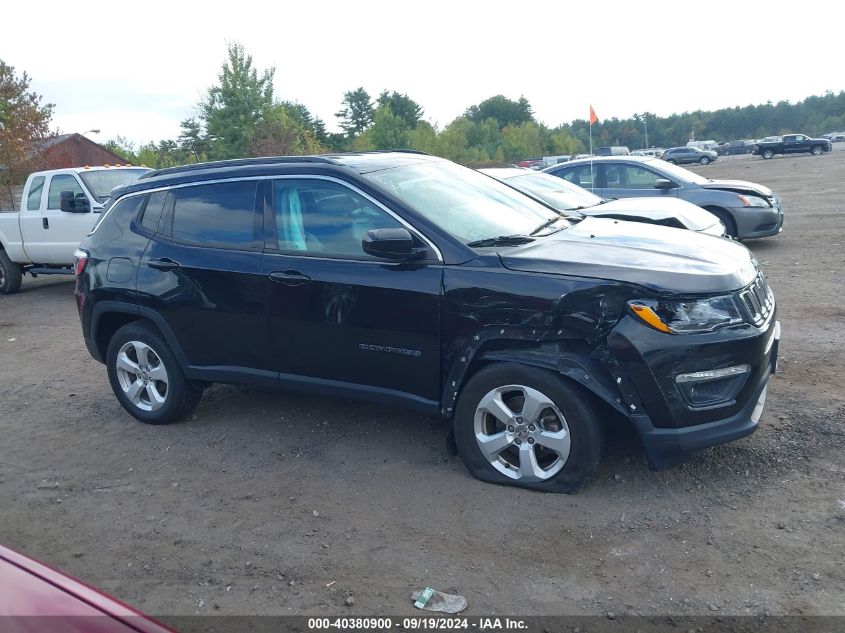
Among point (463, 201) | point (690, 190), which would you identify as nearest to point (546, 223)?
point (463, 201)

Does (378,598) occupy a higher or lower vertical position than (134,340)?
lower

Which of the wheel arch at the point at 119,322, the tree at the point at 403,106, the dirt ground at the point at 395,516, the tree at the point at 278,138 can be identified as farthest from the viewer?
the tree at the point at 403,106

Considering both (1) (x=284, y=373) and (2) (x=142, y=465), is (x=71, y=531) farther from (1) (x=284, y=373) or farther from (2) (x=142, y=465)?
(1) (x=284, y=373)

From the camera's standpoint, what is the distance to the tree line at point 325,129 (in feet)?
76.7

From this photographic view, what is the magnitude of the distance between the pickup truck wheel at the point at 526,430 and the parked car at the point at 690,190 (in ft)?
28.9

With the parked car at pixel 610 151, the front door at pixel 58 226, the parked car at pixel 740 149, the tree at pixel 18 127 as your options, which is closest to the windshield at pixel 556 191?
the front door at pixel 58 226

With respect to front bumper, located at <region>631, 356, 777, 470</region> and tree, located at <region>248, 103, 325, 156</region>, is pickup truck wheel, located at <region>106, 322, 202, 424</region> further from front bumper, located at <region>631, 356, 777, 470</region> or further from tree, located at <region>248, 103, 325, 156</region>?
tree, located at <region>248, 103, 325, 156</region>

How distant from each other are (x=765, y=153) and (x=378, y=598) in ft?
189

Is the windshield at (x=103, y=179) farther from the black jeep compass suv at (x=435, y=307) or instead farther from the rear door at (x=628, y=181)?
the rear door at (x=628, y=181)

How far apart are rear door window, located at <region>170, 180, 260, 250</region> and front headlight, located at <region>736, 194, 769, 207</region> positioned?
913cm

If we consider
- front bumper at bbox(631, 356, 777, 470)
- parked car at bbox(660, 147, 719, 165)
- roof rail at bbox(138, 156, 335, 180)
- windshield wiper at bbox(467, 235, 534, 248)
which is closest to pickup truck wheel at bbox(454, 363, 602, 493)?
front bumper at bbox(631, 356, 777, 470)

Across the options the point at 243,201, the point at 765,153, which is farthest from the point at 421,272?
the point at 765,153

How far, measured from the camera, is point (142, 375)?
5988 mm

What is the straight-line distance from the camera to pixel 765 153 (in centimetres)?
5459
